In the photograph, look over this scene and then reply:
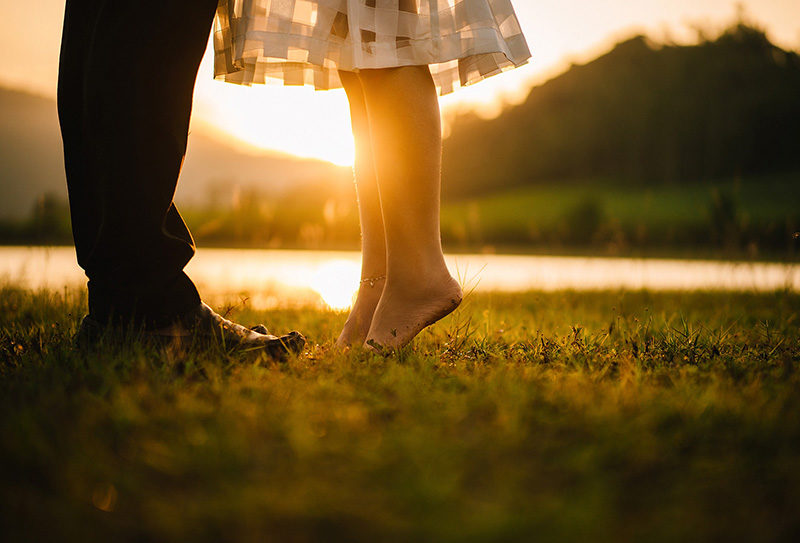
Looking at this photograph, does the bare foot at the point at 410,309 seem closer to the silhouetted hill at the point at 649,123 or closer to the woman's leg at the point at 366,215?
the woman's leg at the point at 366,215

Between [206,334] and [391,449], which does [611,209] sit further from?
[391,449]

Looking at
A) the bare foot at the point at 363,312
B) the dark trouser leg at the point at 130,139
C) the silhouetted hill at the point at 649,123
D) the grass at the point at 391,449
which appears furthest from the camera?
the silhouetted hill at the point at 649,123

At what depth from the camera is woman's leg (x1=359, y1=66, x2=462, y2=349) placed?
1424mm

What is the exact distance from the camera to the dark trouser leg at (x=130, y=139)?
4.17 feet

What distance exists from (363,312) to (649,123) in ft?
139

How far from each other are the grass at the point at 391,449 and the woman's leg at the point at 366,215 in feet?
1.35

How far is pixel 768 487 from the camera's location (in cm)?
68

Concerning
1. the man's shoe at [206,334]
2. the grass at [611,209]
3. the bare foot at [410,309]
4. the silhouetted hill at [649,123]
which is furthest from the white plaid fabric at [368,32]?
the silhouetted hill at [649,123]

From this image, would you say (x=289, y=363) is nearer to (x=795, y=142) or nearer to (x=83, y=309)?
(x=83, y=309)

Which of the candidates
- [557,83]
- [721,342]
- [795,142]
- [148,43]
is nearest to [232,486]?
[148,43]

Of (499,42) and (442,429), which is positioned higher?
(499,42)

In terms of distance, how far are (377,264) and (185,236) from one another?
60 cm

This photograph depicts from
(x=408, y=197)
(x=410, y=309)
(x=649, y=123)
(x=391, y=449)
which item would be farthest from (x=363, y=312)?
(x=649, y=123)

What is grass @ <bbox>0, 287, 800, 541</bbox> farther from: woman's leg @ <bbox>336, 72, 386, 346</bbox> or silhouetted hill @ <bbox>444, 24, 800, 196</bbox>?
silhouetted hill @ <bbox>444, 24, 800, 196</bbox>
